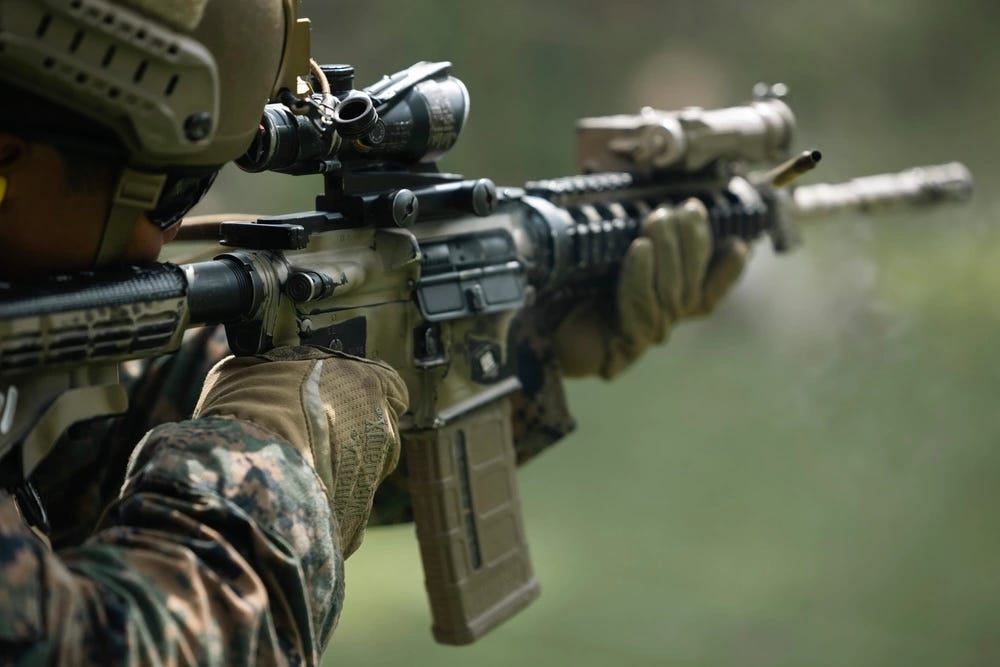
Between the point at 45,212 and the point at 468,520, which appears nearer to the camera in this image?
the point at 45,212

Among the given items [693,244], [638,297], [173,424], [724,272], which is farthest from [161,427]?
[724,272]

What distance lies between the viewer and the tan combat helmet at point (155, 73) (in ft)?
3.54

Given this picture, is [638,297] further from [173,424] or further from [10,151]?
[10,151]

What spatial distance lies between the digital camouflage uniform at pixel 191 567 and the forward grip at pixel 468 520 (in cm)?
65

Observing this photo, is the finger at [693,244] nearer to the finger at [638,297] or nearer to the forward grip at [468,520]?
the finger at [638,297]

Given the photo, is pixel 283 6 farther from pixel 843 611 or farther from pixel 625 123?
pixel 843 611

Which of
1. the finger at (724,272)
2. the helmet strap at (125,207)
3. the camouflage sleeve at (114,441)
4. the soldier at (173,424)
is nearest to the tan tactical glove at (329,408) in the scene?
the soldier at (173,424)

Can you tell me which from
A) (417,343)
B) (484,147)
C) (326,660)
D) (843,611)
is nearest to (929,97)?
(484,147)

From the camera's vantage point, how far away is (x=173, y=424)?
1.24 meters

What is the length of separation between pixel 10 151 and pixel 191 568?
0.44 meters

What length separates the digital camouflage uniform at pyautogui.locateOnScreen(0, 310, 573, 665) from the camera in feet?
3.22

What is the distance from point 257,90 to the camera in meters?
1.28

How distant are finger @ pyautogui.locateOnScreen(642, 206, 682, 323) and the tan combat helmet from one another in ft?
4.51

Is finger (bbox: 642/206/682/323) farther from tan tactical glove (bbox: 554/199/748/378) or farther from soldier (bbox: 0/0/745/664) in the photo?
soldier (bbox: 0/0/745/664)
